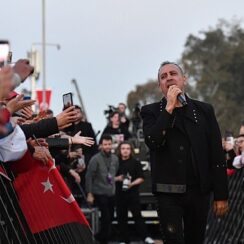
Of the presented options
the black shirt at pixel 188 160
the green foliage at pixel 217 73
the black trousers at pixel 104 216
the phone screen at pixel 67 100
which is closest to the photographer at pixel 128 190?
the black trousers at pixel 104 216

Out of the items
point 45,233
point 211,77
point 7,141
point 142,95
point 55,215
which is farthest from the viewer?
point 142,95

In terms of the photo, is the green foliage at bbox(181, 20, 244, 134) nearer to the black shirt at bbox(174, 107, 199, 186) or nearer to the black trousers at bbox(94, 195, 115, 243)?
the black trousers at bbox(94, 195, 115, 243)

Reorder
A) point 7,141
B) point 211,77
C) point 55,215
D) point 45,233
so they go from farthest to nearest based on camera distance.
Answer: point 211,77 → point 55,215 → point 45,233 → point 7,141

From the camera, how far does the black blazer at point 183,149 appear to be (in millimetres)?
8109

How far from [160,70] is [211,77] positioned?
68359 mm

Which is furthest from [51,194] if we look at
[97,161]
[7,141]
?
[97,161]

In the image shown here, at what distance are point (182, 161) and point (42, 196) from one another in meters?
1.30

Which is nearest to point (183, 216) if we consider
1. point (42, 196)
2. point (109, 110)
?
point (42, 196)

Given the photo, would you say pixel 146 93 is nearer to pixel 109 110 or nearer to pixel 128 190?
pixel 109 110

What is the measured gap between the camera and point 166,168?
8.23 metres

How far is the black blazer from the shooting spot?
319 inches

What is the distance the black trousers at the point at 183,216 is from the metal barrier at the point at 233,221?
4258mm

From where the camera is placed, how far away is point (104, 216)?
17.2 m

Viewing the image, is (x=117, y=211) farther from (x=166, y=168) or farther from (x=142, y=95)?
(x=142, y=95)
